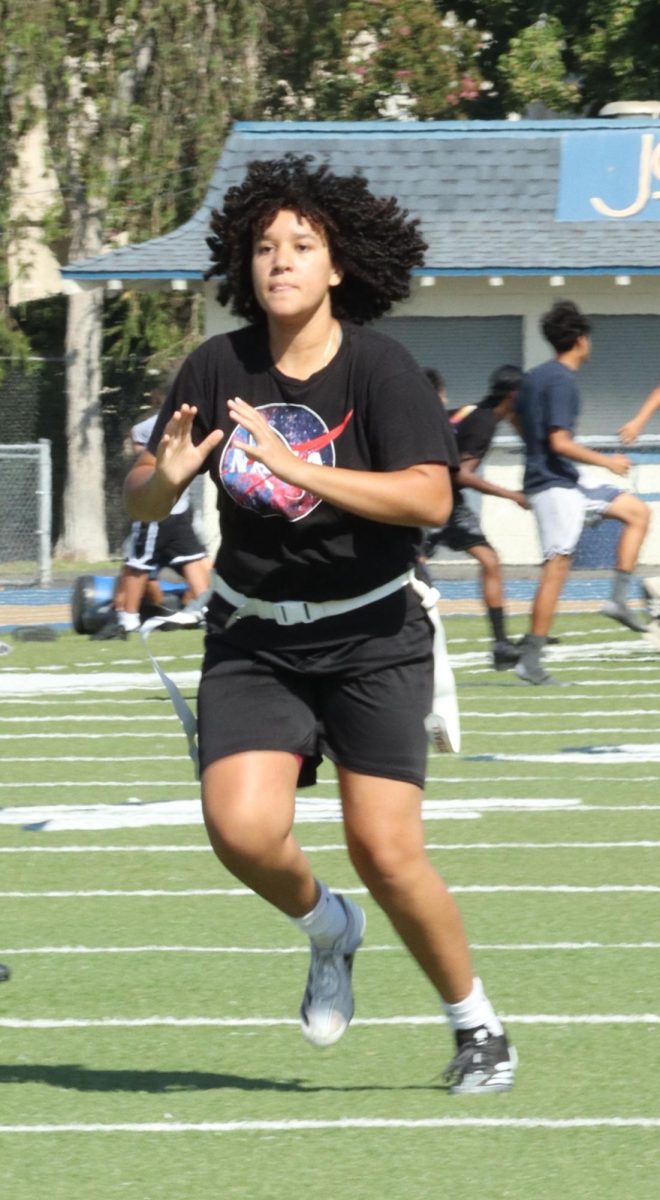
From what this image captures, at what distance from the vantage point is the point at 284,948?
6953mm

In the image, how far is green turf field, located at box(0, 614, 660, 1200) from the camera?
4.76m

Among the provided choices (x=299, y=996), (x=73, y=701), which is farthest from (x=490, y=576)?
(x=299, y=996)

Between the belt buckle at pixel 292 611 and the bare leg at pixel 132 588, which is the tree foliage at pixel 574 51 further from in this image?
the belt buckle at pixel 292 611

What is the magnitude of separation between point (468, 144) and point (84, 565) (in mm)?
6125

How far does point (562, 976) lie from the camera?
256 inches

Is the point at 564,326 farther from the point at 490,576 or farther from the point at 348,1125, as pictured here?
the point at 348,1125

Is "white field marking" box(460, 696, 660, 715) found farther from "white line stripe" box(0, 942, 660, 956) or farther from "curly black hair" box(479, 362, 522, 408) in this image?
"white line stripe" box(0, 942, 660, 956)

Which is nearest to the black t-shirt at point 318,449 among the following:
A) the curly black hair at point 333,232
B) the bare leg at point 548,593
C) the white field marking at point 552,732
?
the curly black hair at point 333,232

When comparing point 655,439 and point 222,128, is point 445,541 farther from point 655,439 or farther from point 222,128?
point 222,128

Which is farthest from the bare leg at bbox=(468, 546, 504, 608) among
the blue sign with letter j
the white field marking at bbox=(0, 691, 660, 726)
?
the blue sign with letter j

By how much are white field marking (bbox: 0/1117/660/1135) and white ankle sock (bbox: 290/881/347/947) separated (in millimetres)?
425

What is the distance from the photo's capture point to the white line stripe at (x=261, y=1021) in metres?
5.96

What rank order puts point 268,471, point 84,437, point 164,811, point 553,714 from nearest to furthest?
point 268,471 < point 164,811 < point 553,714 < point 84,437

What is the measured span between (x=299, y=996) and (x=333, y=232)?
221 centimetres
